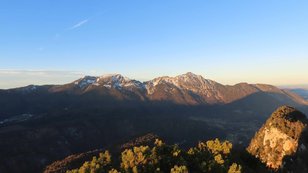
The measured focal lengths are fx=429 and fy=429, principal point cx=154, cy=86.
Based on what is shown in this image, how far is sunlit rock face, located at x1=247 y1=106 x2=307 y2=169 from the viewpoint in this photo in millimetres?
147500

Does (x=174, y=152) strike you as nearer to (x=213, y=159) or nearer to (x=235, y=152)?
(x=213, y=159)

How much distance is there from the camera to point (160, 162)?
58750 millimetres

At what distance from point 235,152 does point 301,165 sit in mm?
50122

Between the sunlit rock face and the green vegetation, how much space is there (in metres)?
83.7

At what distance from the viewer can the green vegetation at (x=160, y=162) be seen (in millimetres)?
55938

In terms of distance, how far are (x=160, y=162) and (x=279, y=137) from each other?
108 meters

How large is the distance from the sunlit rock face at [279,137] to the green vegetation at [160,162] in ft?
275

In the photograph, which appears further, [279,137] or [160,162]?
[279,137]

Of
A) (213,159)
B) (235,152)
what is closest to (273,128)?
(235,152)

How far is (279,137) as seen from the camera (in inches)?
6152

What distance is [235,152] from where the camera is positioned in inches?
2921

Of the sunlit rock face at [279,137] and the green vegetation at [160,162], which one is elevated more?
the green vegetation at [160,162]

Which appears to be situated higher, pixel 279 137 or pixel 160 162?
pixel 160 162

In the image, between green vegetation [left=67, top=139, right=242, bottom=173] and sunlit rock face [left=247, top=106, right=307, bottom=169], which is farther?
sunlit rock face [left=247, top=106, right=307, bottom=169]
